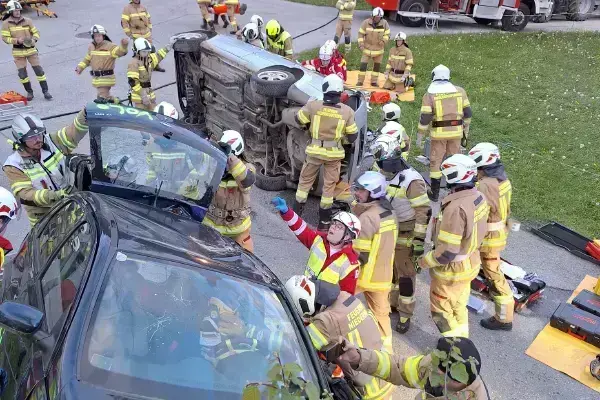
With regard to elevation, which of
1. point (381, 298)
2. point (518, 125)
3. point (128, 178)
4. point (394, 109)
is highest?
point (128, 178)

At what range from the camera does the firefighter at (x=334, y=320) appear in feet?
11.2

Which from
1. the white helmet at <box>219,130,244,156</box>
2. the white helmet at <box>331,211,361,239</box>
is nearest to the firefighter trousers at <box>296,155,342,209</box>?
the white helmet at <box>219,130,244,156</box>

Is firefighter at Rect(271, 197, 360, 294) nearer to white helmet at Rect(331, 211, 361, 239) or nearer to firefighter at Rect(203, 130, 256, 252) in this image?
white helmet at Rect(331, 211, 361, 239)

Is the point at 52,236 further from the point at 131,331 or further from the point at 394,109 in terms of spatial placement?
the point at 394,109

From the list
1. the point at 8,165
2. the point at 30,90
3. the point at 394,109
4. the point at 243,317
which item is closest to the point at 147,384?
the point at 243,317

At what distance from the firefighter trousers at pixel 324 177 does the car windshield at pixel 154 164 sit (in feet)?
7.96

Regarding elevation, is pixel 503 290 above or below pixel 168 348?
below

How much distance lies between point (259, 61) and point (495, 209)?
390 centimetres

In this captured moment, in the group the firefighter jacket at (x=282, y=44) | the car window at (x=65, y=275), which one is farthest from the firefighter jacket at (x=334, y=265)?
the firefighter jacket at (x=282, y=44)

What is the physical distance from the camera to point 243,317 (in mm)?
2930

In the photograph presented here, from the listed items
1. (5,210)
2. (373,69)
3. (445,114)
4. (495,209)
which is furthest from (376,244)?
(373,69)

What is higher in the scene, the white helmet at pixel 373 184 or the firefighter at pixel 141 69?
the white helmet at pixel 373 184

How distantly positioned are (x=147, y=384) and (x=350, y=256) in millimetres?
1985

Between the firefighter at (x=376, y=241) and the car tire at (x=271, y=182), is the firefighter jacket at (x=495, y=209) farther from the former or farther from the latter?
the car tire at (x=271, y=182)
